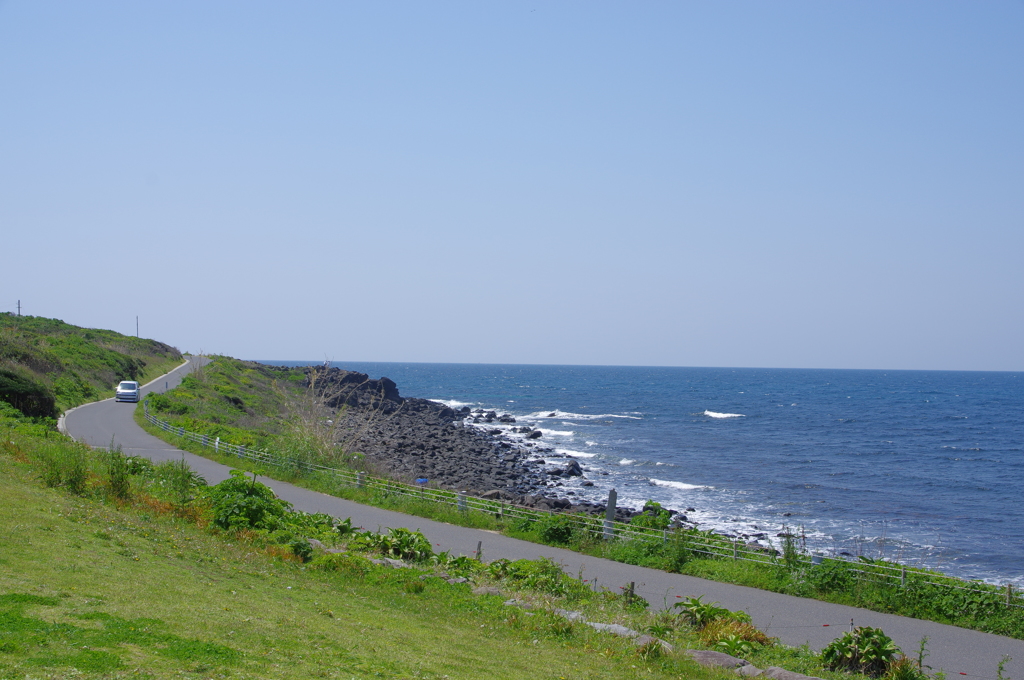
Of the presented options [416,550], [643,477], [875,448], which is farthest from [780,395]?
[416,550]

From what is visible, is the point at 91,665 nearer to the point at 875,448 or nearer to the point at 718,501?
the point at 718,501

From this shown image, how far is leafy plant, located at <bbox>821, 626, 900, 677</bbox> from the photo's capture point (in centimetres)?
989

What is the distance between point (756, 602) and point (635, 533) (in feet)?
13.4

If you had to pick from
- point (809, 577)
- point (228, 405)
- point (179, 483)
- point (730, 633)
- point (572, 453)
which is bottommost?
point (572, 453)

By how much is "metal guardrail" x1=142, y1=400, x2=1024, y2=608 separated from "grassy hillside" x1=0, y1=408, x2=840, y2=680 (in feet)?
15.3

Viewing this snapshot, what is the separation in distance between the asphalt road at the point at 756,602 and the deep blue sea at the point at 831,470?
27.8 feet

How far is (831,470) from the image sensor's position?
51.3 meters

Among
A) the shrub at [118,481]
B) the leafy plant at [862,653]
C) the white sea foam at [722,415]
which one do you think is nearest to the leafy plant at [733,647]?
the leafy plant at [862,653]

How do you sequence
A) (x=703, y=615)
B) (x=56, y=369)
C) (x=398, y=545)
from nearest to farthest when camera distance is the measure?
(x=703, y=615) → (x=398, y=545) → (x=56, y=369)

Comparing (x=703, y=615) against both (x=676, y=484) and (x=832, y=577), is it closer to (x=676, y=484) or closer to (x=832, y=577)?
(x=832, y=577)

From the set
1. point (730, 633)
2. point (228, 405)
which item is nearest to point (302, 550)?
point (730, 633)

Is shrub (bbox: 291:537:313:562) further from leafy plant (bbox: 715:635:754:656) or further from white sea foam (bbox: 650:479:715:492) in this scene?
white sea foam (bbox: 650:479:715:492)

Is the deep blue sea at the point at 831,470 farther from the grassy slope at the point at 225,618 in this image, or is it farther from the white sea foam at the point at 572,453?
the grassy slope at the point at 225,618

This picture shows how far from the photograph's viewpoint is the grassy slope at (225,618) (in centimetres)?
704
